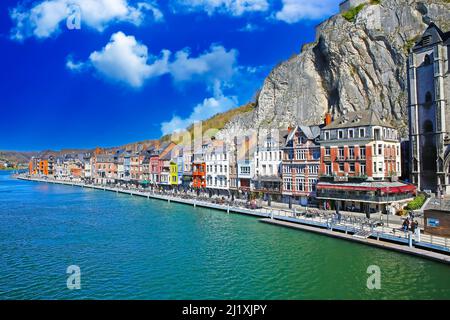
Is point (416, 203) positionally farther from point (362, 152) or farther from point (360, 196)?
point (362, 152)

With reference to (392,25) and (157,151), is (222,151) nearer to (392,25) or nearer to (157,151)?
(157,151)

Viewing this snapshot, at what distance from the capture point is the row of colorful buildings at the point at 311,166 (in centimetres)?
4784

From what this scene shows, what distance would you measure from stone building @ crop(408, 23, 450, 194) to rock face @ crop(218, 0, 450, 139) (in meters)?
8.88

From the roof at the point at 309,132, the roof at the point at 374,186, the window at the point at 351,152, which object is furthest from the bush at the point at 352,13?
the roof at the point at 374,186

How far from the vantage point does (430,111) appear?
59062mm

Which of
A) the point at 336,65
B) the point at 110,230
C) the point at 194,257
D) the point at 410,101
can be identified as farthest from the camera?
the point at 336,65

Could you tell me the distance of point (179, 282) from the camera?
83.9ft

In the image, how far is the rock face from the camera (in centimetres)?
7175

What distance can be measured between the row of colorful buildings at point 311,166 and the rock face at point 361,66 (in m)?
22.0

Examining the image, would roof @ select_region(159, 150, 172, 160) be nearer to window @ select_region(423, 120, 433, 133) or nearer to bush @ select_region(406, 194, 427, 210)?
window @ select_region(423, 120, 433, 133)
